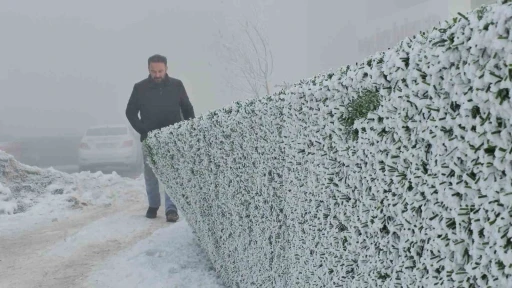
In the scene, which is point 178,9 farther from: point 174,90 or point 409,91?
point 409,91

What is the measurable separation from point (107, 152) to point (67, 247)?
10830mm

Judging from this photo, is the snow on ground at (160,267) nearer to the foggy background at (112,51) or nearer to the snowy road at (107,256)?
the snowy road at (107,256)

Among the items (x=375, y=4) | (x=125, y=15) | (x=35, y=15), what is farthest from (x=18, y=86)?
(x=375, y=4)

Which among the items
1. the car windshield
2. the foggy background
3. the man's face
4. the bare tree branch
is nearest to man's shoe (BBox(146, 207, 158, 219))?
the man's face

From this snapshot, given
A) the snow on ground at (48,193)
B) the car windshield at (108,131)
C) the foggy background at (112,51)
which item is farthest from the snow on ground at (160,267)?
the foggy background at (112,51)

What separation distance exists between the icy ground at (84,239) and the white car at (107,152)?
5.15 meters

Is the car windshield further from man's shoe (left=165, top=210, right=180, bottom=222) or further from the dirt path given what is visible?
man's shoe (left=165, top=210, right=180, bottom=222)

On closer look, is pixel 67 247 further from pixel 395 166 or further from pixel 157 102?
pixel 395 166

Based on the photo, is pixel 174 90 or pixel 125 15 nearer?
pixel 174 90

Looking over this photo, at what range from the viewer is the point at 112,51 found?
73000 millimetres

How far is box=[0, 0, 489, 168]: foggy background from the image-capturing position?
48875mm

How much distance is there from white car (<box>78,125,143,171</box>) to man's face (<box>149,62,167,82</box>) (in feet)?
32.8

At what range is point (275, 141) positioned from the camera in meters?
2.64

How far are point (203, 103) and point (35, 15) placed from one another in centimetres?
4037
